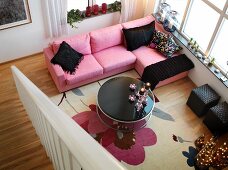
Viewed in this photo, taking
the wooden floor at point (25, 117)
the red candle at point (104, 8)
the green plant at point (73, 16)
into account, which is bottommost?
the wooden floor at point (25, 117)

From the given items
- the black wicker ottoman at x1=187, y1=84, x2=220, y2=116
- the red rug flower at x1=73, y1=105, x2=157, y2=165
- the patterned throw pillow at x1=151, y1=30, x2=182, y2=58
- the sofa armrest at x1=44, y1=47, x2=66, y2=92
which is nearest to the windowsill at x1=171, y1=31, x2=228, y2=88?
the patterned throw pillow at x1=151, y1=30, x2=182, y2=58

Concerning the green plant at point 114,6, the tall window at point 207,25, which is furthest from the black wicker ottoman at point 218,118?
the green plant at point 114,6

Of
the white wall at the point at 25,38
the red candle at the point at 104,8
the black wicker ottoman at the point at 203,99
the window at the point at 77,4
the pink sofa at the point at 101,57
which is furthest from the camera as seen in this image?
the red candle at the point at 104,8

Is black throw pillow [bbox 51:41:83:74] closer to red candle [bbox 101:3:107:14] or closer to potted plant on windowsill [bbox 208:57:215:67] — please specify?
red candle [bbox 101:3:107:14]

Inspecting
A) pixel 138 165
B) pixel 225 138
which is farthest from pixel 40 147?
pixel 225 138

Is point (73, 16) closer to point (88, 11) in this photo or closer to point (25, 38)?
point (88, 11)

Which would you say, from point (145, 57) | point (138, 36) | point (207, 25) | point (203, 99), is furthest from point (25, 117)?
point (207, 25)

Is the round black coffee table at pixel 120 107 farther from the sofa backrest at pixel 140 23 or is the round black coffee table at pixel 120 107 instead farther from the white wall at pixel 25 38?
the white wall at pixel 25 38

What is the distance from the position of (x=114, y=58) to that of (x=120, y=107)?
46.0 inches

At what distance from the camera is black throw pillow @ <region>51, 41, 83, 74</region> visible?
463cm

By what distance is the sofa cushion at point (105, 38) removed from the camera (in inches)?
198

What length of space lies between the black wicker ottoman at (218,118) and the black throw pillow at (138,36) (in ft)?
6.08

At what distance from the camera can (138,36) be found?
519cm

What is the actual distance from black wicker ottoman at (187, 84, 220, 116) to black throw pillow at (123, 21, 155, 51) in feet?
4.61
